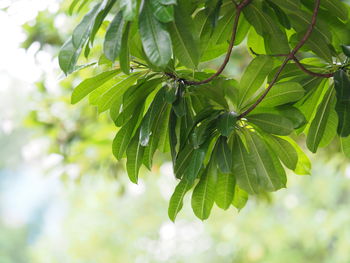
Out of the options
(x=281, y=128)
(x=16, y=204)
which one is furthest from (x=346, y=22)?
(x=16, y=204)

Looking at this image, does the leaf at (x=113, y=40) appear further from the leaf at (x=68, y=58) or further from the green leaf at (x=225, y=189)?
the green leaf at (x=225, y=189)

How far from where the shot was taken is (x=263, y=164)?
106 centimetres

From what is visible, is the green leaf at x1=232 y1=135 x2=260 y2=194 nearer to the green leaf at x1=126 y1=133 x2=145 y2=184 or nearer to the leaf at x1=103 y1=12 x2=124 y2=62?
the green leaf at x1=126 y1=133 x2=145 y2=184

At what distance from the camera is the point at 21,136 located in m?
8.33

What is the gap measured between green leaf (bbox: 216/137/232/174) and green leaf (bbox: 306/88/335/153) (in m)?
0.18

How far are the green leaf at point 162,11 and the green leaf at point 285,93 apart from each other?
1.06 ft

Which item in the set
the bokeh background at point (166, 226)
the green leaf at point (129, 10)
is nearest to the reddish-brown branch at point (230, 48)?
the green leaf at point (129, 10)

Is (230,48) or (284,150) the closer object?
(230,48)

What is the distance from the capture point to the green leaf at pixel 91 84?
1005 millimetres

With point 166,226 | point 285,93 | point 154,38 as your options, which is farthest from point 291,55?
point 166,226

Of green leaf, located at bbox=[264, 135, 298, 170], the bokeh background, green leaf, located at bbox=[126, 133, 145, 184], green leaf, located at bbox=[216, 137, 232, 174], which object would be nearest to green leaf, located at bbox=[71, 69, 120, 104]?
green leaf, located at bbox=[126, 133, 145, 184]

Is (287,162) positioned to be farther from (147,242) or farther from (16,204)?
(16,204)

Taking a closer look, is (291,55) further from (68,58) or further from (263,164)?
(68,58)

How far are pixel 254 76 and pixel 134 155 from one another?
11.0 inches
